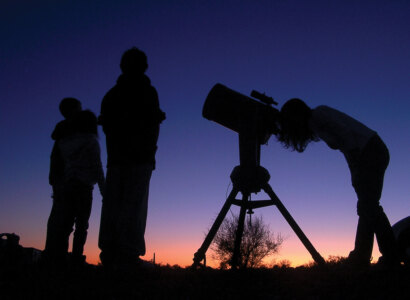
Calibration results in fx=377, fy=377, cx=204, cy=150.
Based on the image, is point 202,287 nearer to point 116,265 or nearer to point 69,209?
point 116,265

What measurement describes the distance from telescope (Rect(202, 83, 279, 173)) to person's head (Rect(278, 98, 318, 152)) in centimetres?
73

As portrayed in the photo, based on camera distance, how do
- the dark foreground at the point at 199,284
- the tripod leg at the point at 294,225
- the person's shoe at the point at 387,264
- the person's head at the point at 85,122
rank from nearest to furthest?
the dark foreground at the point at 199,284 → the person's shoe at the point at 387,264 → the person's head at the point at 85,122 → the tripod leg at the point at 294,225

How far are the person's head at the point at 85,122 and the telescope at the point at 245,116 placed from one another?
8.88 feet

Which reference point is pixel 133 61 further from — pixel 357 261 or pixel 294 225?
pixel 357 261

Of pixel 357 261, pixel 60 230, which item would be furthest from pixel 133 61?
pixel 357 261

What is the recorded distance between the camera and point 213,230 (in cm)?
650

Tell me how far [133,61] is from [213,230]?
3.19m

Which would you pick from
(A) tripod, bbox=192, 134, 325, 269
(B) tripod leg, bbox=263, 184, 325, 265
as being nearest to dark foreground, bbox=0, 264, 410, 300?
(B) tripod leg, bbox=263, 184, 325, 265

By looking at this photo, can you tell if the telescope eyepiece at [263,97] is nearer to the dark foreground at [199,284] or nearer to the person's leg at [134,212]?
the person's leg at [134,212]

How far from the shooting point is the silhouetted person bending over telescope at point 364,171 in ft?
16.2

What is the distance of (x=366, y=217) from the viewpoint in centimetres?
504

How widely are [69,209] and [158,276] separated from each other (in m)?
1.75

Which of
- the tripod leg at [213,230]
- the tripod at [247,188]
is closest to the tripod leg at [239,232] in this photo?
the tripod at [247,188]

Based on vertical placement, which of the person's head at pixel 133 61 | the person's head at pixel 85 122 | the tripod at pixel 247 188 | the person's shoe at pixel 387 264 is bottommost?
the person's shoe at pixel 387 264
